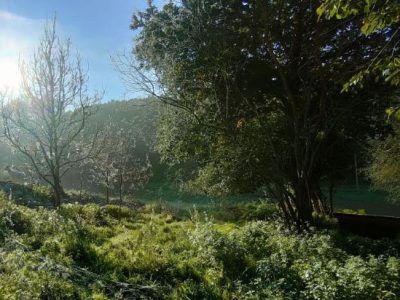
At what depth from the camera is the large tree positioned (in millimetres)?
9961

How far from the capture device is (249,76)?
11.2 metres

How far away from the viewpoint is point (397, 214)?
2466cm

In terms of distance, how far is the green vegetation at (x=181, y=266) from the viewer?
457 centimetres

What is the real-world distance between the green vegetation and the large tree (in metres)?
2.60

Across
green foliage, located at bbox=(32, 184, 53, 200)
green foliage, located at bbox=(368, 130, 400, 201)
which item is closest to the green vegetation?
green foliage, located at bbox=(32, 184, 53, 200)

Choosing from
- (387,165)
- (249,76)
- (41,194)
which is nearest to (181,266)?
(249,76)

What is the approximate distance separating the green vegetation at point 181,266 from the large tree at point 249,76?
2.60m

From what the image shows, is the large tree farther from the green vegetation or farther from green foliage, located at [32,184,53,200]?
green foliage, located at [32,184,53,200]

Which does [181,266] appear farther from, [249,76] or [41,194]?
[41,194]

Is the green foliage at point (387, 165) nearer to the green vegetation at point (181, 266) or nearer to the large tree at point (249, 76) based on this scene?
the large tree at point (249, 76)

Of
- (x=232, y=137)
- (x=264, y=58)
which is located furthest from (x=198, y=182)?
(x=264, y=58)

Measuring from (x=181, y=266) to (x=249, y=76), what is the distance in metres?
6.73

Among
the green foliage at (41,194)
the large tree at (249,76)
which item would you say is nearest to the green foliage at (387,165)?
the large tree at (249,76)

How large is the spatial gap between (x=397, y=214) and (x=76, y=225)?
74.2 ft
